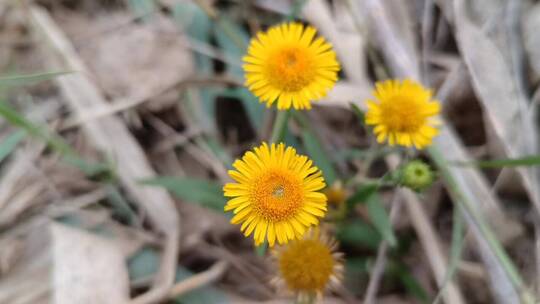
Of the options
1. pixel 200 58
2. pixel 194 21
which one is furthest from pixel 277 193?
pixel 194 21

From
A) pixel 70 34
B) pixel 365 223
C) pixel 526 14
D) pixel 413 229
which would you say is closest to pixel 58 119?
pixel 70 34

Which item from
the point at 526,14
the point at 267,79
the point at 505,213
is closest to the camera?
the point at 267,79

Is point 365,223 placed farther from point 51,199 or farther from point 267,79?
point 51,199

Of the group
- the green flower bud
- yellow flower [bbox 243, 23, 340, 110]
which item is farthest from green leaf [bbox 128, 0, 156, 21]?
the green flower bud

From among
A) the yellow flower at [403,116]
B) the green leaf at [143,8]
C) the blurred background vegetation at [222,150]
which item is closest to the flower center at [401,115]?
the yellow flower at [403,116]

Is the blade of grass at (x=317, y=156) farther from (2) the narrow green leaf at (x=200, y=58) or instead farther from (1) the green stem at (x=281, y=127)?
(2) the narrow green leaf at (x=200, y=58)

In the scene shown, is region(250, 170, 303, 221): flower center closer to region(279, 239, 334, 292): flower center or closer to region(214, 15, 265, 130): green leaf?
region(279, 239, 334, 292): flower center
